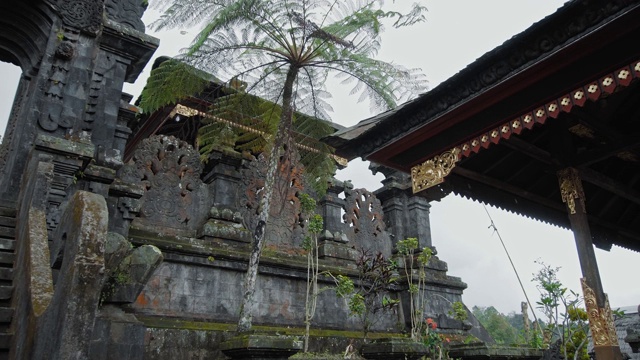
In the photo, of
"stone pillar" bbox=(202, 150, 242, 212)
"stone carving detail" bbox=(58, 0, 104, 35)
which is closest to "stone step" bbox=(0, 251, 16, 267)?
"stone pillar" bbox=(202, 150, 242, 212)

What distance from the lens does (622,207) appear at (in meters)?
9.05

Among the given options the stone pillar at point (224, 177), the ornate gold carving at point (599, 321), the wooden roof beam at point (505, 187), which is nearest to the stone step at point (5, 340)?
the stone pillar at point (224, 177)

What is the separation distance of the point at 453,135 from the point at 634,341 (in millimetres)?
7408

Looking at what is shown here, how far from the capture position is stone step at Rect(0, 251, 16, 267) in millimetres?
5203

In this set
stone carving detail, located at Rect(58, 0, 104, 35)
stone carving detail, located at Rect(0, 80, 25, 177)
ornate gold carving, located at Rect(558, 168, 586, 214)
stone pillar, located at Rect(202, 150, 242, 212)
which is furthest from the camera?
stone pillar, located at Rect(202, 150, 242, 212)

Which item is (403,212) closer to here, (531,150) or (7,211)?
(531,150)

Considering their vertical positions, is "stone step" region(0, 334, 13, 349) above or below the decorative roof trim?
below

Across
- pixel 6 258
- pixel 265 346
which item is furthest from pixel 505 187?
pixel 6 258

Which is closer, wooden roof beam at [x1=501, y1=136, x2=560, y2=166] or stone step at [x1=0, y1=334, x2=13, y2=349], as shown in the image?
stone step at [x1=0, y1=334, x2=13, y2=349]

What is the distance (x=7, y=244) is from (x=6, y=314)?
126 cm

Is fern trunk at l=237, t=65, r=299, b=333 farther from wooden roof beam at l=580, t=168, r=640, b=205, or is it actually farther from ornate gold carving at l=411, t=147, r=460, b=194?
wooden roof beam at l=580, t=168, r=640, b=205

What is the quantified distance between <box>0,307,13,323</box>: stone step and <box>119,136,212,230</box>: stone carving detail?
3.24 metres

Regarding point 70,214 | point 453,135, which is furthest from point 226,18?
point 70,214

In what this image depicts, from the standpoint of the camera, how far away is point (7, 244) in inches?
214
